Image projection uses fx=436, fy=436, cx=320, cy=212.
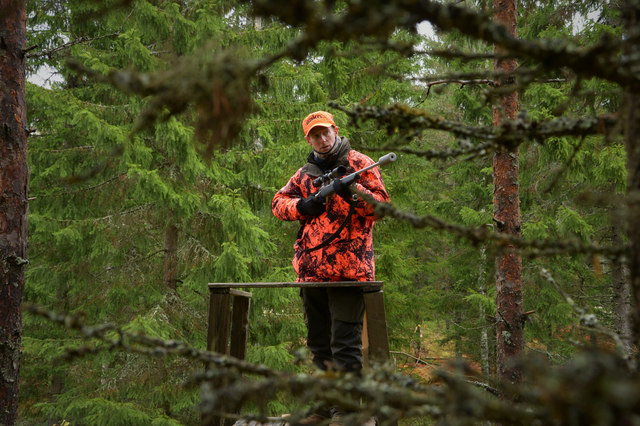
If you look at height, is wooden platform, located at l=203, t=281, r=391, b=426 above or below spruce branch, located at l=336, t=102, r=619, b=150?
below

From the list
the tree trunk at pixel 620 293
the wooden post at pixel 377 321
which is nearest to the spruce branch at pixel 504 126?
the wooden post at pixel 377 321

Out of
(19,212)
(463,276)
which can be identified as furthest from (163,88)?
(463,276)

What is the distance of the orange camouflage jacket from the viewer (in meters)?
3.33

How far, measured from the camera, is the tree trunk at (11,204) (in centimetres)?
370

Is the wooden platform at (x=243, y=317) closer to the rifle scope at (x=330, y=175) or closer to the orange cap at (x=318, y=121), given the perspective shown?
the rifle scope at (x=330, y=175)

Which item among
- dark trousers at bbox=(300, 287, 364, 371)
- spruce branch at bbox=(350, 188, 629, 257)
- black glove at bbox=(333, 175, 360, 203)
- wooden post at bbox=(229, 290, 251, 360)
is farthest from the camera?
wooden post at bbox=(229, 290, 251, 360)

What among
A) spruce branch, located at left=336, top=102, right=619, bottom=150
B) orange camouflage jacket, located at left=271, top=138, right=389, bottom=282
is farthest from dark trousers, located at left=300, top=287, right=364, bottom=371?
spruce branch, located at left=336, top=102, right=619, bottom=150

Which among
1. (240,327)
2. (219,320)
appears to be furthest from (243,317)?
(219,320)

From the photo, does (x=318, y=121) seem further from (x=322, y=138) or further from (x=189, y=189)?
(x=189, y=189)

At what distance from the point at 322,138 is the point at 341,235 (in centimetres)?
81

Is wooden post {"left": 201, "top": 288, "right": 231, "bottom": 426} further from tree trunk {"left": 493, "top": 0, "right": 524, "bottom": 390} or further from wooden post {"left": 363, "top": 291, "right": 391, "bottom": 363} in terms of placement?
tree trunk {"left": 493, "top": 0, "right": 524, "bottom": 390}

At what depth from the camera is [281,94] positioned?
7461 mm

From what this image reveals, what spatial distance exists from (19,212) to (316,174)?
8.81 ft

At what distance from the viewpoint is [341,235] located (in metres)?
3.37
